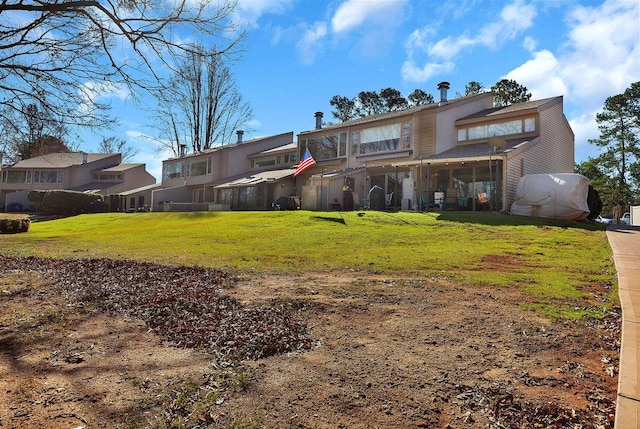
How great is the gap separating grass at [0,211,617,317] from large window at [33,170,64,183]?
38.8 m

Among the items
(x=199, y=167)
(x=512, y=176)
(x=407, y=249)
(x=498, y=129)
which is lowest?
(x=407, y=249)

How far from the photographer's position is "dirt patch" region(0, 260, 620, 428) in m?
2.99

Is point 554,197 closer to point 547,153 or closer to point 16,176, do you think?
point 547,153

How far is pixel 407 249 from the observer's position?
11.7m

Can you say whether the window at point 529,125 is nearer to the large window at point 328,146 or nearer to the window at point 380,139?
the window at point 380,139

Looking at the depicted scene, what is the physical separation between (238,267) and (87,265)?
3345 millimetres

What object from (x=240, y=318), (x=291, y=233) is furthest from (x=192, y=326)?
(x=291, y=233)

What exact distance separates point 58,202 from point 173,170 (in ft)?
35.6

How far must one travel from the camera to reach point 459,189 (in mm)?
22672

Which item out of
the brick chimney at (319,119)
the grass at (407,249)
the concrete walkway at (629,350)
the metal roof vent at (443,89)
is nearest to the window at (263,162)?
the brick chimney at (319,119)

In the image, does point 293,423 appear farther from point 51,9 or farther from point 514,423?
point 51,9

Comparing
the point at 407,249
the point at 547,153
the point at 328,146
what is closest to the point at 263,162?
the point at 328,146

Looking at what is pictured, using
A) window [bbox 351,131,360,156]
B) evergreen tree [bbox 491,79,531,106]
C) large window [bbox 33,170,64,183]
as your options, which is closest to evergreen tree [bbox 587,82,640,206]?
evergreen tree [bbox 491,79,531,106]

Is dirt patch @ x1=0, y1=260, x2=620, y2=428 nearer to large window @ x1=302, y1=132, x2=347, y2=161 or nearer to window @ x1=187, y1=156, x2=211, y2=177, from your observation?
large window @ x1=302, y1=132, x2=347, y2=161
